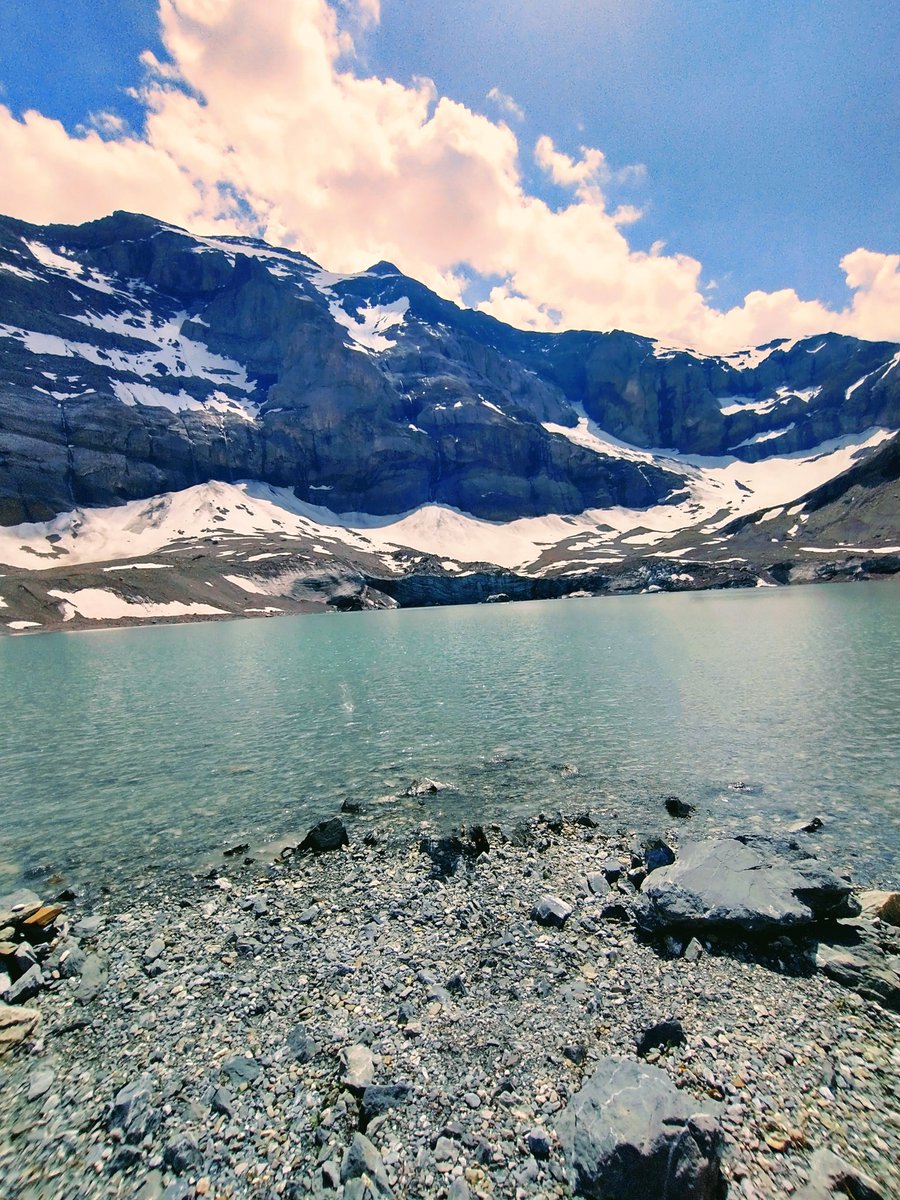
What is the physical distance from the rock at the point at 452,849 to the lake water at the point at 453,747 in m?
1.84

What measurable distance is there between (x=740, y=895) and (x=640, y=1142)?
17.8 feet

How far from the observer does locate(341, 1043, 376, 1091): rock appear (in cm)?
A: 736

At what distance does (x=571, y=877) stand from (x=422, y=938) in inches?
146

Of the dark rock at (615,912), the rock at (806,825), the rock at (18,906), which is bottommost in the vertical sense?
the rock at (806,825)

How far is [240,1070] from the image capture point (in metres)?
7.72

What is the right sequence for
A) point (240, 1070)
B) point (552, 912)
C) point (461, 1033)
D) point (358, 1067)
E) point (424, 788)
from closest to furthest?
point (358, 1067) < point (240, 1070) < point (461, 1033) < point (552, 912) < point (424, 788)

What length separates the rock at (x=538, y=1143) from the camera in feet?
20.9

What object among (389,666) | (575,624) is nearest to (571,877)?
(389,666)

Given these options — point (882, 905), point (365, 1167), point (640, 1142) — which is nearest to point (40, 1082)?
point (365, 1167)

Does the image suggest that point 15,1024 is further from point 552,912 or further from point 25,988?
point 552,912

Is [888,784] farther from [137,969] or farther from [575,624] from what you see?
[575,624]

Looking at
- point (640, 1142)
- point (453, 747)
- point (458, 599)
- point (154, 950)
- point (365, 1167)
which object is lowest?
point (453, 747)

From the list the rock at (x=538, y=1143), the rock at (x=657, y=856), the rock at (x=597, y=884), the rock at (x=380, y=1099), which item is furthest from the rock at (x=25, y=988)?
the rock at (x=657, y=856)

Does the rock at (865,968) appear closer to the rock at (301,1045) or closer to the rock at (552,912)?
the rock at (552,912)
